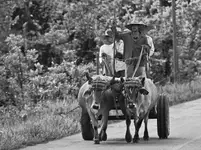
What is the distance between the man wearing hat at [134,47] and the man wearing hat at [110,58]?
1.34 feet

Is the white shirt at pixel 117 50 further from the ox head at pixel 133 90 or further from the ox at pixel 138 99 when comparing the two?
the ox head at pixel 133 90

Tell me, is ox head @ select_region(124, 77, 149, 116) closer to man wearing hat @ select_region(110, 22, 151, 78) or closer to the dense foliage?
man wearing hat @ select_region(110, 22, 151, 78)

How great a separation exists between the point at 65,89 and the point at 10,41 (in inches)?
146

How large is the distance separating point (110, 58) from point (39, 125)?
211 centimetres

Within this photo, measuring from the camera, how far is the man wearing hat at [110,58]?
48.4 ft

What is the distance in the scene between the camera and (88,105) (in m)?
13.5

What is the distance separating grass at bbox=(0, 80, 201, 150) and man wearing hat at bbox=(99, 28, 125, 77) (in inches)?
69.3

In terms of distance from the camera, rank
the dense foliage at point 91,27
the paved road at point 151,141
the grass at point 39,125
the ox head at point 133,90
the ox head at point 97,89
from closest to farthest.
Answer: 1. the paved road at point 151,141
2. the ox head at point 133,90
3. the ox head at point 97,89
4. the grass at point 39,125
5. the dense foliage at point 91,27

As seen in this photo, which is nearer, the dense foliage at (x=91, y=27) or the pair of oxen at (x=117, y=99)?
the pair of oxen at (x=117, y=99)

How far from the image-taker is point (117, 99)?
13.4 m

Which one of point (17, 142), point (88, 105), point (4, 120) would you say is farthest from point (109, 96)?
point (4, 120)

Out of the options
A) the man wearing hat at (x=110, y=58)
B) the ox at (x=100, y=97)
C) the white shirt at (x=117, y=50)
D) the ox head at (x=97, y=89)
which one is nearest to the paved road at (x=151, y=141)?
the ox at (x=100, y=97)

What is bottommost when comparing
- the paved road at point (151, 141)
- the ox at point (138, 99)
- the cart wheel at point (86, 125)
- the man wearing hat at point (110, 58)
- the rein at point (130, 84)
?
the paved road at point (151, 141)

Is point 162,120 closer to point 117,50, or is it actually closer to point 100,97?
point 100,97
